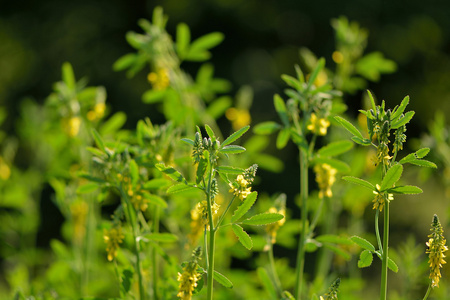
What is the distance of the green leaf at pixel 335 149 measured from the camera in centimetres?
116

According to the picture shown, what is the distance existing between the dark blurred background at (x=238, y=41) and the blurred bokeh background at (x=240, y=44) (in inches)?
0.5

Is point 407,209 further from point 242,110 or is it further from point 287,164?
point 242,110

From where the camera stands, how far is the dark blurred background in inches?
222

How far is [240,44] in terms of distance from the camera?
6.17m

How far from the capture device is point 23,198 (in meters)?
2.03

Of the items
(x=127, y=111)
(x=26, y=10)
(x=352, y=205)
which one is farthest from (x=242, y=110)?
(x=26, y=10)

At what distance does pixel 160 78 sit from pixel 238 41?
4687mm

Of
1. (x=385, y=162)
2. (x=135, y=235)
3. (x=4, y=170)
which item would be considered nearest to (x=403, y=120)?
(x=385, y=162)

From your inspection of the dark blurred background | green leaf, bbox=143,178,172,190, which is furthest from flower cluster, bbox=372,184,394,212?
the dark blurred background

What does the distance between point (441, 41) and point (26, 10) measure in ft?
17.1

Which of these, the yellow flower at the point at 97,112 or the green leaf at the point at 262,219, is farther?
the yellow flower at the point at 97,112

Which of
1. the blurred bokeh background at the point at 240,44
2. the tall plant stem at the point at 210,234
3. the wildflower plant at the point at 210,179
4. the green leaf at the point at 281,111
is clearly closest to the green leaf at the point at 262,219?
the wildflower plant at the point at 210,179

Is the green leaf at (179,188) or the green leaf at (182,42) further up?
the green leaf at (182,42)

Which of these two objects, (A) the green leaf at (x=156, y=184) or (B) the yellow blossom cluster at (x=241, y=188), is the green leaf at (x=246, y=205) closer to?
(B) the yellow blossom cluster at (x=241, y=188)
